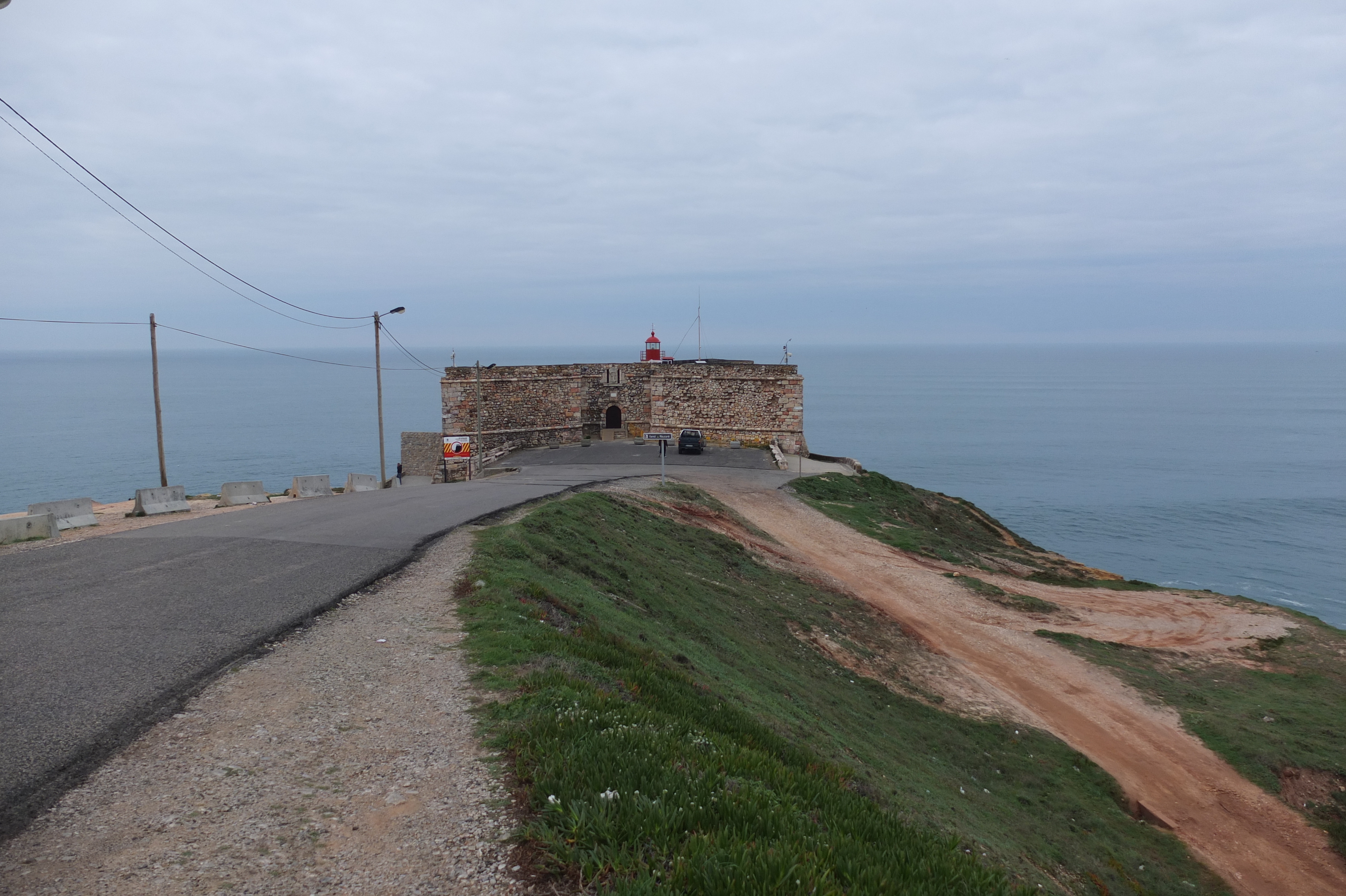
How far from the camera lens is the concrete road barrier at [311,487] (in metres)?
25.3

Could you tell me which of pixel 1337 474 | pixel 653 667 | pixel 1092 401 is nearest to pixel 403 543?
pixel 653 667

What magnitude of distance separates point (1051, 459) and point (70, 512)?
90.2 meters

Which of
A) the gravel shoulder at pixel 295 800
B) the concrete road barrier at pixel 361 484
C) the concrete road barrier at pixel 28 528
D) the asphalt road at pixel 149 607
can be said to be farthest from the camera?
the concrete road barrier at pixel 361 484

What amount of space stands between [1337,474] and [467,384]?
277 ft

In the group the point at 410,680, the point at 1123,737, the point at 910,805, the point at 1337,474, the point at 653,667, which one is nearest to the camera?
the point at 410,680

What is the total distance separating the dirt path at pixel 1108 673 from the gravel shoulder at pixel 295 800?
1226 cm

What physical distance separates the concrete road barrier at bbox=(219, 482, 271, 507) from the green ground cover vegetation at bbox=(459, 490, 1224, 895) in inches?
380

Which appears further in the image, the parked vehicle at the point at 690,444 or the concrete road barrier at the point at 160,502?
the parked vehicle at the point at 690,444

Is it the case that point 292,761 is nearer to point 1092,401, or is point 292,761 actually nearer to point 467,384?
point 467,384

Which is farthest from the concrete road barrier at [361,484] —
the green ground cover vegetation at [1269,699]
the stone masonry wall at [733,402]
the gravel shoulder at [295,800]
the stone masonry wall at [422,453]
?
the green ground cover vegetation at [1269,699]

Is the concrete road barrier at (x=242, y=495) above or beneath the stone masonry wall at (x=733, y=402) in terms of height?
beneath

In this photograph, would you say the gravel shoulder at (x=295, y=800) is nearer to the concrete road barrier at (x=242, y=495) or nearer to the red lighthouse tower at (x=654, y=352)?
the concrete road barrier at (x=242, y=495)

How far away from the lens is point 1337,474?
76812 millimetres

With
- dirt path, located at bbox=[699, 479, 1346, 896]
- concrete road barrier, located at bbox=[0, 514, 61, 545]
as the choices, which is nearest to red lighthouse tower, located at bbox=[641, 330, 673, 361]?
dirt path, located at bbox=[699, 479, 1346, 896]
